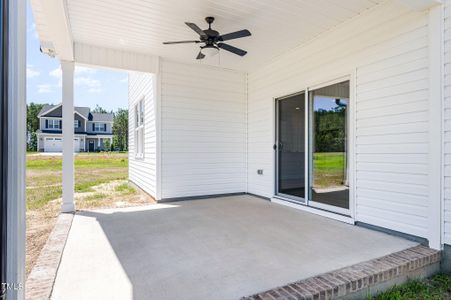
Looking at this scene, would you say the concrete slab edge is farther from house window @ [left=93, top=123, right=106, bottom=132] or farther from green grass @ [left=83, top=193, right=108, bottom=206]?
house window @ [left=93, top=123, right=106, bottom=132]

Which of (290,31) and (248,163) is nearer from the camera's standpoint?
(290,31)

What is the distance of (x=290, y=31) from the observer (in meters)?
4.31

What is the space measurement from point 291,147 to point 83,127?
3293 centimetres

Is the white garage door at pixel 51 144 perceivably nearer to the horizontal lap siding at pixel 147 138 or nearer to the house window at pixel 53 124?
the house window at pixel 53 124

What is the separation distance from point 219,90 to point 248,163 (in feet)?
6.12

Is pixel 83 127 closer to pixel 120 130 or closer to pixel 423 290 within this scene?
pixel 120 130

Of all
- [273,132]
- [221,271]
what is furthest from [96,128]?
[221,271]

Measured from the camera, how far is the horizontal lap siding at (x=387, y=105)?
3.07 metres

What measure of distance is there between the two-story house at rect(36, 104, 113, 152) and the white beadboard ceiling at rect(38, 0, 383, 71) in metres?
24.0

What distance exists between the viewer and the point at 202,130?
595 cm

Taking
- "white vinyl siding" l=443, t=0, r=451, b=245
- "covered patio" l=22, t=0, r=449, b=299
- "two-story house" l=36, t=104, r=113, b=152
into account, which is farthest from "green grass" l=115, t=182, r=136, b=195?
"two-story house" l=36, t=104, r=113, b=152

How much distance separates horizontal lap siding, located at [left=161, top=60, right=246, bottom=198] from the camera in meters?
5.58

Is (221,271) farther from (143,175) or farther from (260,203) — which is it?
(143,175)

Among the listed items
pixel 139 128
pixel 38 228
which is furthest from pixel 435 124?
pixel 139 128
